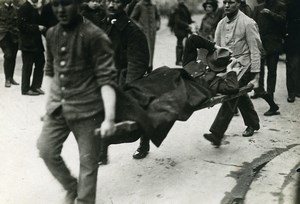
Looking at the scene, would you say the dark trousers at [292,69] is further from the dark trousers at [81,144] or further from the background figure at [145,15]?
the dark trousers at [81,144]

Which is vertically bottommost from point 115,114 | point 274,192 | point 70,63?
point 274,192

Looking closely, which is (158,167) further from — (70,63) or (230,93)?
(70,63)

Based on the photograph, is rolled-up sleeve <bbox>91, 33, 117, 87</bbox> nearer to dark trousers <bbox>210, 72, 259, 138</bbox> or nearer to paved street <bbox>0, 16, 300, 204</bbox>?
paved street <bbox>0, 16, 300, 204</bbox>

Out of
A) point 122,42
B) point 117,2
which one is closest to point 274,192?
point 122,42

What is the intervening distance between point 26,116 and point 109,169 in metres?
2.52

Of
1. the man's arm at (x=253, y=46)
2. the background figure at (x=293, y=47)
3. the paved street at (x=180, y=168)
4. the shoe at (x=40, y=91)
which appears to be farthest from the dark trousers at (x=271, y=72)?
the shoe at (x=40, y=91)

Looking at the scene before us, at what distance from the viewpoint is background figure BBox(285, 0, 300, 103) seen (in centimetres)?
828

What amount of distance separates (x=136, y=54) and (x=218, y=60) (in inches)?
45.2

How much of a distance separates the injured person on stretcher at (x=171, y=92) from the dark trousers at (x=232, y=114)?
555mm

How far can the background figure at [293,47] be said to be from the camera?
8281 millimetres

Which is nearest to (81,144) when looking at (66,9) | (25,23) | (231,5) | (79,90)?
(79,90)

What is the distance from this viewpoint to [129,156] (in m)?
5.64

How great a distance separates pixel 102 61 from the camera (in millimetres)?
3545

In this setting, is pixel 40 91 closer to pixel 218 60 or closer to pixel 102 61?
pixel 218 60
